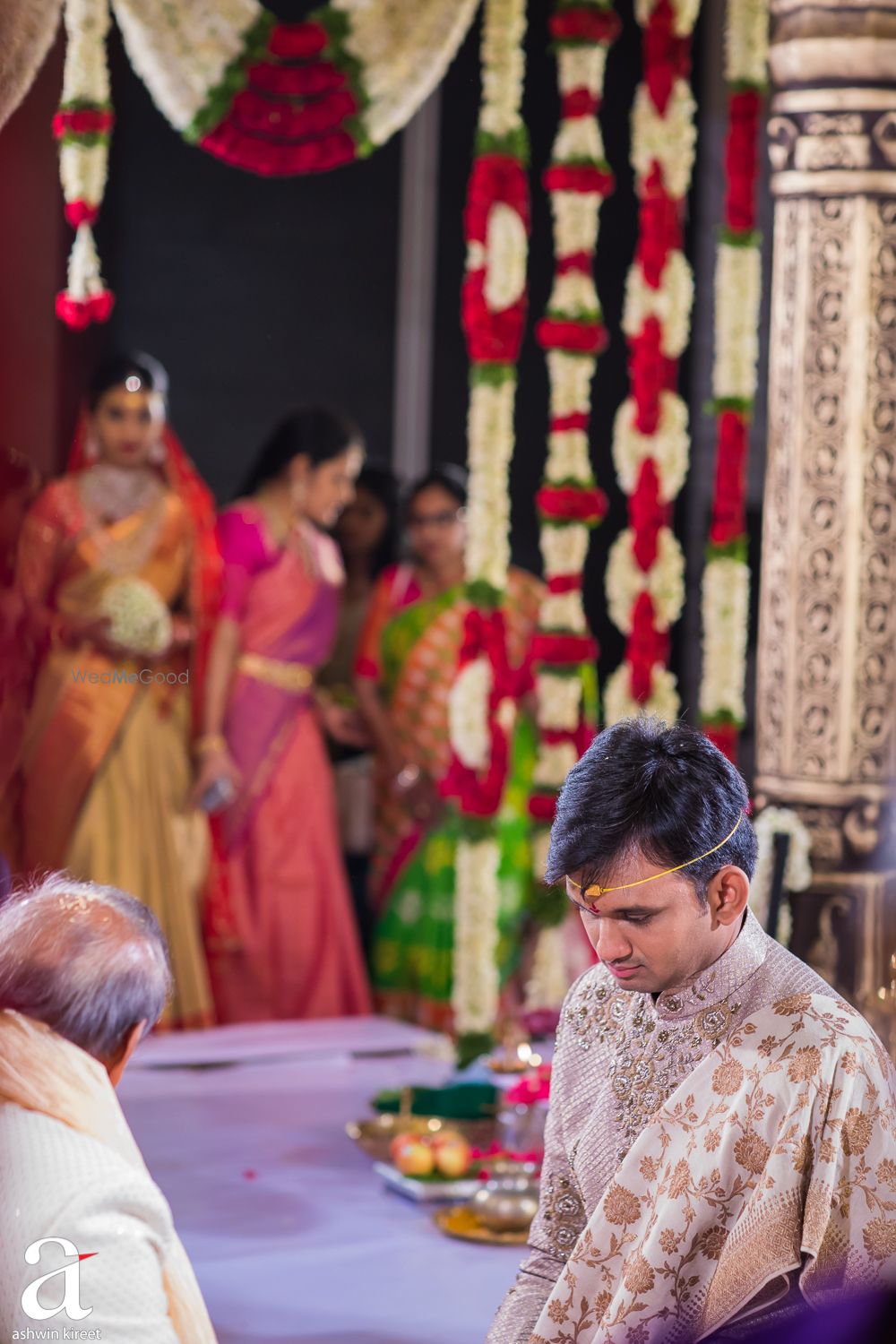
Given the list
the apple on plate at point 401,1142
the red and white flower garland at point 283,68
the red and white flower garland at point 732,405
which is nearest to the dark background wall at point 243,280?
the red and white flower garland at point 283,68

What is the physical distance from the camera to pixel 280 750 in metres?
6.05

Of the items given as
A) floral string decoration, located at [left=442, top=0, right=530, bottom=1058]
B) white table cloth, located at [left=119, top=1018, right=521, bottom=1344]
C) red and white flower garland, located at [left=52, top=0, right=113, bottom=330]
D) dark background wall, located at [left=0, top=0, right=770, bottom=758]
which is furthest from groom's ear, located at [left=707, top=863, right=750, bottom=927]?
dark background wall, located at [left=0, top=0, right=770, bottom=758]

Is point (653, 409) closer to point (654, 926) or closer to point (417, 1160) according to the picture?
point (417, 1160)

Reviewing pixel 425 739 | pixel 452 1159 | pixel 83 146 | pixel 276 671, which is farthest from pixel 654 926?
pixel 425 739

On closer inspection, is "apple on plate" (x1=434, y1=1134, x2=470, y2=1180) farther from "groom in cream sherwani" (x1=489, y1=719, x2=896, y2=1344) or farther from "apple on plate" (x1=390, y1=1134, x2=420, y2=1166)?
"groom in cream sherwani" (x1=489, y1=719, x2=896, y2=1344)

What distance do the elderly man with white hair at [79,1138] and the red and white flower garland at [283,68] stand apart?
8.68 feet

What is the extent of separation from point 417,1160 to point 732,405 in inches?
93.9

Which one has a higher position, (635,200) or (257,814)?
(635,200)

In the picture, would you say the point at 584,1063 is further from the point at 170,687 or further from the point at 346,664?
the point at 346,664

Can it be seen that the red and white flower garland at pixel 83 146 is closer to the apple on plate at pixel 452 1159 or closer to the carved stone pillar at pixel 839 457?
the carved stone pillar at pixel 839 457

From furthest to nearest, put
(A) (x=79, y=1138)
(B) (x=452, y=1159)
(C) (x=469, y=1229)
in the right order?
(B) (x=452, y=1159) < (C) (x=469, y=1229) < (A) (x=79, y=1138)

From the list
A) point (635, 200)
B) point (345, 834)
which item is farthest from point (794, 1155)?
point (635, 200)

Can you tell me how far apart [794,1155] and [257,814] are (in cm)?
415

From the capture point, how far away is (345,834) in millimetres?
6449
